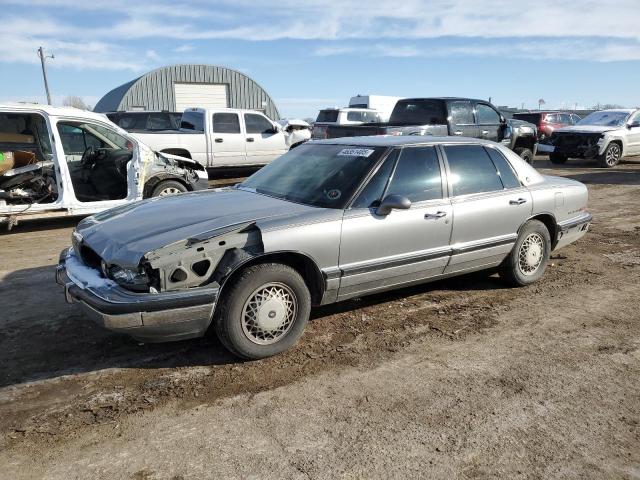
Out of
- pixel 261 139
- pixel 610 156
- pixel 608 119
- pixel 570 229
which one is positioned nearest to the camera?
pixel 570 229

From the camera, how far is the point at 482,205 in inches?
184

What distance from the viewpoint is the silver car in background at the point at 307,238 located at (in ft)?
10.8

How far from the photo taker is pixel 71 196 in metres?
7.43

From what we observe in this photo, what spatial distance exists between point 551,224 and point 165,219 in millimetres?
3953

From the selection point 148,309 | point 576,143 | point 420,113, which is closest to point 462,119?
point 420,113

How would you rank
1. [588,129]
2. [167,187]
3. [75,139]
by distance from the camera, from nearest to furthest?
[75,139], [167,187], [588,129]

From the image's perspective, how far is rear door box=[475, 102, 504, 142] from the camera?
12.3 meters

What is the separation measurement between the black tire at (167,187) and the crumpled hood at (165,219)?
3869mm

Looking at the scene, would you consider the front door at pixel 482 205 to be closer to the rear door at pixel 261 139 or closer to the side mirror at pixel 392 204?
the side mirror at pixel 392 204

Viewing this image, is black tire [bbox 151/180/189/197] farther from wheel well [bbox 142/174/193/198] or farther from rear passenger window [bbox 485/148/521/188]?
rear passenger window [bbox 485/148/521/188]

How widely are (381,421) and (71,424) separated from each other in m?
1.78

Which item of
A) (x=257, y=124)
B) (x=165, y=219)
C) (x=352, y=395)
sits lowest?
(x=352, y=395)

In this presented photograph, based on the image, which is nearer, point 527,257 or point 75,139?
point 527,257

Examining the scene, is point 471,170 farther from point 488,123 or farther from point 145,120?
point 145,120
